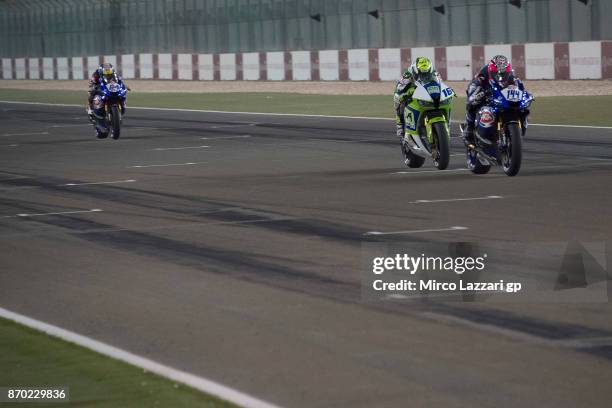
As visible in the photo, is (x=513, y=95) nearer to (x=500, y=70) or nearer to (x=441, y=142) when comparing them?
(x=500, y=70)

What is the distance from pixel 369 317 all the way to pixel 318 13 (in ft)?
169

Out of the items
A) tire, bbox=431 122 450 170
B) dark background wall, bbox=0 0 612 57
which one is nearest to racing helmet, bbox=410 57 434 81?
tire, bbox=431 122 450 170

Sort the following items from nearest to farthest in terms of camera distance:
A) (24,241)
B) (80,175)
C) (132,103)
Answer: (24,241) → (80,175) → (132,103)

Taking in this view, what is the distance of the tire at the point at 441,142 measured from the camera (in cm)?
1761

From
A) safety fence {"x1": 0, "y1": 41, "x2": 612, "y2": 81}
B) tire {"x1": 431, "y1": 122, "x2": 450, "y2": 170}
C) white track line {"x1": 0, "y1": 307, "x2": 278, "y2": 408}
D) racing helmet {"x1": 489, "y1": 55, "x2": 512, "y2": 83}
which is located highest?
safety fence {"x1": 0, "y1": 41, "x2": 612, "y2": 81}

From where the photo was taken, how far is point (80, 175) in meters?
19.6

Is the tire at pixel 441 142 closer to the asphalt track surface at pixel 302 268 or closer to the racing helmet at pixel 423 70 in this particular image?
the asphalt track surface at pixel 302 268

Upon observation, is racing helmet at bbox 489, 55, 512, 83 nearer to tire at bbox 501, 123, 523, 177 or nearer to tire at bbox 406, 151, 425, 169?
tire at bbox 501, 123, 523, 177

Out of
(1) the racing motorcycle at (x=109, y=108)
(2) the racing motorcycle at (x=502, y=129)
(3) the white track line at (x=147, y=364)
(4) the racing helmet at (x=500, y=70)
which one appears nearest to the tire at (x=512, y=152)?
(2) the racing motorcycle at (x=502, y=129)

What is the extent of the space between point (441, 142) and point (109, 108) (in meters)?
11.9

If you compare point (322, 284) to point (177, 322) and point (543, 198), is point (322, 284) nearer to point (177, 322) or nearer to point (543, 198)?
point (177, 322)

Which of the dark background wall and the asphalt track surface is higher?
the dark background wall

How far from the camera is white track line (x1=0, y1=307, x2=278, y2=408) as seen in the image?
6465 mm

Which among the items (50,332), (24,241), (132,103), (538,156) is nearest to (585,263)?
(50,332)
